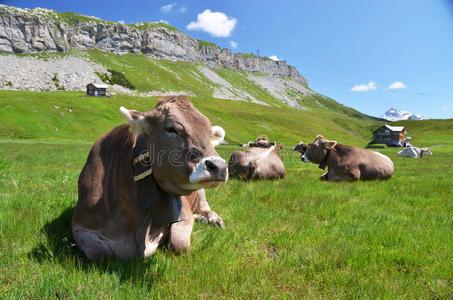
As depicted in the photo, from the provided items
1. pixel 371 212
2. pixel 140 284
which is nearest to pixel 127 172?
pixel 140 284

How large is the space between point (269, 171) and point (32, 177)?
867 cm

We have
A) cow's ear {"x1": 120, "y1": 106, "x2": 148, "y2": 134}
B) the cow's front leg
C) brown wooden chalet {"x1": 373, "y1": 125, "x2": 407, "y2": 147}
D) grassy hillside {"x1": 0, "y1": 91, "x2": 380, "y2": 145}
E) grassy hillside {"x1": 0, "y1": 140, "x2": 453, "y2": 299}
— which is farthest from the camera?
brown wooden chalet {"x1": 373, "y1": 125, "x2": 407, "y2": 147}

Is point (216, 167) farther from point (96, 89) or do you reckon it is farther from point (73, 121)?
point (96, 89)

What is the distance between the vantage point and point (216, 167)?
266 cm

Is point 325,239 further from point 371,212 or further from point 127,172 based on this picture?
point 127,172

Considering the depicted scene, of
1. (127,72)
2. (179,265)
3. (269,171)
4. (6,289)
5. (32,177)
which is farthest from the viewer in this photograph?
(127,72)

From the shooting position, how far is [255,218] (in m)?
5.52

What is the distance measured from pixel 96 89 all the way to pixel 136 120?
10721cm

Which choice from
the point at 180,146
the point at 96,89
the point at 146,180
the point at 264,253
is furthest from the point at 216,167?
the point at 96,89

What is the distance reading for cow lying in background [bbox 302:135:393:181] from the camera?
10834 mm

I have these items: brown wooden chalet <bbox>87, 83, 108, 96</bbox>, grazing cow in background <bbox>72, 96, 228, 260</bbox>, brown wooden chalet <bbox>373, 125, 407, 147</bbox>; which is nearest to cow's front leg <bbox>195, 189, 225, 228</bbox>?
grazing cow in background <bbox>72, 96, 228, 260</bbox>

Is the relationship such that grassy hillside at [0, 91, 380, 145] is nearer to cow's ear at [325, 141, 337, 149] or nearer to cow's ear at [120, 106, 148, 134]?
cow's ear at [325, 141, 337, 149]

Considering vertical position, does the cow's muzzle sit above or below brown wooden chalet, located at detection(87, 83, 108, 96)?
below

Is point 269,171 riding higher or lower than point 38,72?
lower
